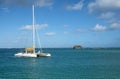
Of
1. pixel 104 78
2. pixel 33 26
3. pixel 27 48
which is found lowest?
pixel 104 78

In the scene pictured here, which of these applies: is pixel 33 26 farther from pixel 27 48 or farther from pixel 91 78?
pixel 91 78

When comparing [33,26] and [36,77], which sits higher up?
[33,26]

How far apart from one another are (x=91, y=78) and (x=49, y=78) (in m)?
6.08

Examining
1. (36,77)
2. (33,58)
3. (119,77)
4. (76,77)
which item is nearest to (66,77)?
(76,77)

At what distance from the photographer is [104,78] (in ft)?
126

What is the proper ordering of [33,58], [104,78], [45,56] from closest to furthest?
[104,78] < [33,58] < [45,56]

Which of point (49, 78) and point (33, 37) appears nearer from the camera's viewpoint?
point (49, 78)

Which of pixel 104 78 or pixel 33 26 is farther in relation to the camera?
pixel 33 26

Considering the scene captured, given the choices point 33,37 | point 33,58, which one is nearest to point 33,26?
point 33,37

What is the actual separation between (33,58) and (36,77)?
45201mm

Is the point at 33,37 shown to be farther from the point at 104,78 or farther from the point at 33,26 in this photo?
the point at 104,78

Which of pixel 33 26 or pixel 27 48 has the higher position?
pixel 33 26

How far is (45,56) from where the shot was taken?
300 ft

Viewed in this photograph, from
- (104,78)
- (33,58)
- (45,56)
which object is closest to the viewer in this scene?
(104,78)
